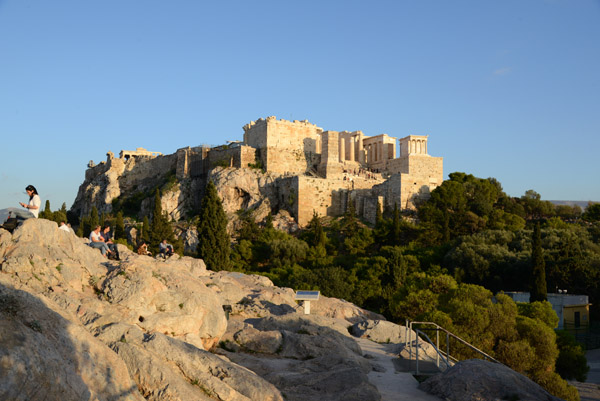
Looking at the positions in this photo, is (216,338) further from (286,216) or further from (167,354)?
(286,216)

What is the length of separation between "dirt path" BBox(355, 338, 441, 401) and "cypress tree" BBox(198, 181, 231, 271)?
14508 millimetres

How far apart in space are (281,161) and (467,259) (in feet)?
67.8

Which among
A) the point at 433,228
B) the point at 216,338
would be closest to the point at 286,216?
the point at 433,228

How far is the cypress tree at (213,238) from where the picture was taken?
27219mm

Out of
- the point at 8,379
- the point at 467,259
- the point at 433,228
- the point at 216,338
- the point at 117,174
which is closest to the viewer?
the point at 8,379

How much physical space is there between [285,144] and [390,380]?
3965 centimetres

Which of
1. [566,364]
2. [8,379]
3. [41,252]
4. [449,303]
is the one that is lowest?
[566,364]

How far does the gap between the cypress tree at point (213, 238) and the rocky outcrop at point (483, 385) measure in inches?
749

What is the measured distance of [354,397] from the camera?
802 centimetres

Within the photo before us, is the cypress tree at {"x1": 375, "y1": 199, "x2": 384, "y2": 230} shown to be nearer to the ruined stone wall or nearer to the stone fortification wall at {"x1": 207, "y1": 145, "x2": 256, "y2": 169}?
the ruined stone wall

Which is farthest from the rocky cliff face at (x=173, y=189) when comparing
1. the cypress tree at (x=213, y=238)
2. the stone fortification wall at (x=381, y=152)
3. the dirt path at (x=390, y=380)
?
the dirt path at (x=390, y=380)

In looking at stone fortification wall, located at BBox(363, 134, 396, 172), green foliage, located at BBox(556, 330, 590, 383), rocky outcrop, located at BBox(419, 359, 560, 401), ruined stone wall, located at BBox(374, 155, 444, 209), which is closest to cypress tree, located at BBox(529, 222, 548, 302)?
green foliage, located at BBox(556, 330, 590, 383)

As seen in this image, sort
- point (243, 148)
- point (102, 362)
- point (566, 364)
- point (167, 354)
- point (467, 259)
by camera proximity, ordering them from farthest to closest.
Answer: point (243, 148) < point (467, 259) < point (566, 364) < point (167, 354) < point (102, 362)

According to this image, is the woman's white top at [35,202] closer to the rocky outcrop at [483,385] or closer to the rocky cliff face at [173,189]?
the rocky outcrop at [483,385]
